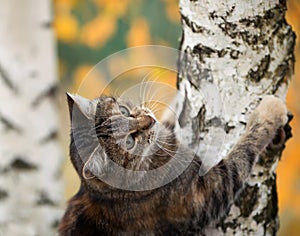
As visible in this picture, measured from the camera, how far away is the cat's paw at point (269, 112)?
2582mm

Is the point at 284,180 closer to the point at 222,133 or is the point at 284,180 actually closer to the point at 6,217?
the point at 6,217

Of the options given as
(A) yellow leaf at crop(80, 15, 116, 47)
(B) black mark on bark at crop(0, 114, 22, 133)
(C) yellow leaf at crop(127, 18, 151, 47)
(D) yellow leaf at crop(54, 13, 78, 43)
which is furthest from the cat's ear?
(D) yellow leaf at crop(54, 13, 78, 43)

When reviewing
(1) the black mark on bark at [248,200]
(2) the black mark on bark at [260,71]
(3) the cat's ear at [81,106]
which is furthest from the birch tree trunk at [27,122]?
(2) the black mark on bark at [260,71]

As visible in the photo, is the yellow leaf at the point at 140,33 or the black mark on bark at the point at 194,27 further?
the yellow leaf at the point at 140,33

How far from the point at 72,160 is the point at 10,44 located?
4.96 feet

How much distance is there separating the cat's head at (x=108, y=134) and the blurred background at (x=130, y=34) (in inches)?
102

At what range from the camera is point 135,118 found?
2518 millimetres

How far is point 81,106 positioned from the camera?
2.38 metres

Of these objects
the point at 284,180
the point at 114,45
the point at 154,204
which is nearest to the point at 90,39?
the point at 114,45

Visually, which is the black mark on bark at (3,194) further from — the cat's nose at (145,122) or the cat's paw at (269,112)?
the cat's paw at (269,112)

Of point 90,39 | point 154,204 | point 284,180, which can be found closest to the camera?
point 154,204

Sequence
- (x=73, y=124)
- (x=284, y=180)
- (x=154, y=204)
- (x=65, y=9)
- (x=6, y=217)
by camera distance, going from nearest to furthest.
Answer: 1. (x=73, y=124)
2. (x=154, y=204)
3. (x=6, y=217)
4. (x=284, y=180)
5. (x=65, y=9)

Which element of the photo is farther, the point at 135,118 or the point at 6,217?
the point at 6,217

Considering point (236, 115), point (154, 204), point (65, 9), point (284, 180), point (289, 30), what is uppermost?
point (65, 9)
